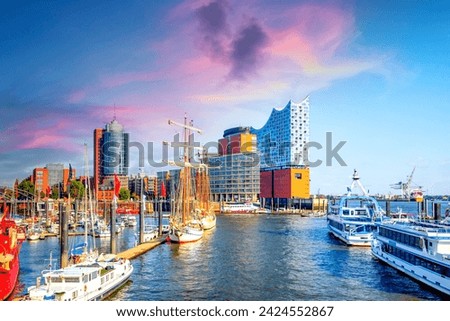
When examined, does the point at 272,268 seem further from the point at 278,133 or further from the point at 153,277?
the point at 278,133

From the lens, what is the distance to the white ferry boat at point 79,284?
33.6 ft

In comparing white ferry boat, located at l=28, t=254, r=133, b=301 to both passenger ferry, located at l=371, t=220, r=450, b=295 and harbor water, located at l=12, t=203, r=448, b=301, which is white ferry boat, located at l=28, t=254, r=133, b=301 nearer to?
harbor water, located at l=12, t=203, r=448, b=301

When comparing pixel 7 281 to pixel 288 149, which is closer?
pixel 7 281

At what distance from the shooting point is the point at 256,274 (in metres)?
14.9

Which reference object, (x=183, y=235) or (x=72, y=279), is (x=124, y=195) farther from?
(x=72, y=279)

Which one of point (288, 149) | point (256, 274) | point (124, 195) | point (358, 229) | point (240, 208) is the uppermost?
point (288, 149)

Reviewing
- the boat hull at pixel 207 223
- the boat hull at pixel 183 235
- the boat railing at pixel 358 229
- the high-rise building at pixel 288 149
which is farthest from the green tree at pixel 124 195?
the boat railing at pixel 358 229

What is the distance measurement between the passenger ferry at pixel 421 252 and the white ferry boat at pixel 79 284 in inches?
331

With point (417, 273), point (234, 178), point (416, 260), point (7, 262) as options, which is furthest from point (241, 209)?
point (7, 262)

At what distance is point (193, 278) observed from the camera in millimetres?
14117

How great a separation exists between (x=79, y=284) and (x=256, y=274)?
5.88 m

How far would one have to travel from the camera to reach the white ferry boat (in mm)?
10250
